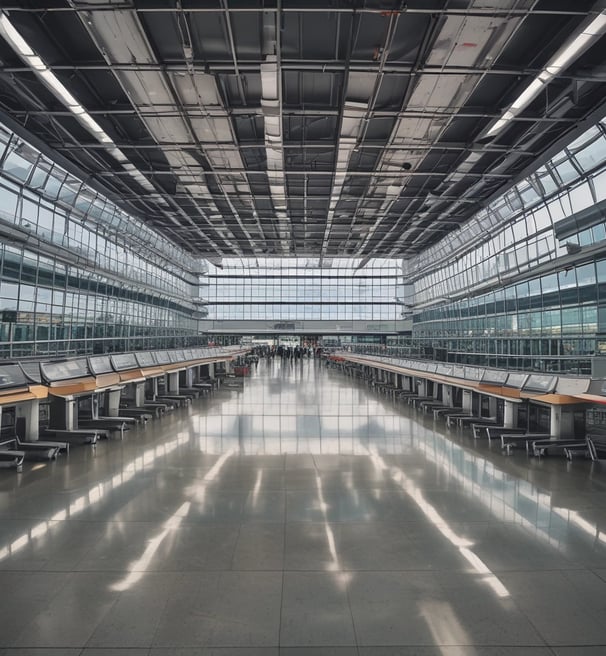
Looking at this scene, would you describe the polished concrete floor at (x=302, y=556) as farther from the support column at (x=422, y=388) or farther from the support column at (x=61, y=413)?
the support column at (x=422, y=388)

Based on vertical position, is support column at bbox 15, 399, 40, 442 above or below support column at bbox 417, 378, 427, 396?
above

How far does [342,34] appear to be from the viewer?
948 centimetres

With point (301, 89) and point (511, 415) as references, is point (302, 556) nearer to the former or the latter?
point (511, 415)

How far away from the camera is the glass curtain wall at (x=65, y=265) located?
1758 cm

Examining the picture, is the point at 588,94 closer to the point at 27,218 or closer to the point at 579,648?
the point at 579,648

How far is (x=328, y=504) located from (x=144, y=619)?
244cm

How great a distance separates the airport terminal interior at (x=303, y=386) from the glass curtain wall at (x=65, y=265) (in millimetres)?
183

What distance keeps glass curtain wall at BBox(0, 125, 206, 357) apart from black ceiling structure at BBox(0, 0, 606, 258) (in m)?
2.80

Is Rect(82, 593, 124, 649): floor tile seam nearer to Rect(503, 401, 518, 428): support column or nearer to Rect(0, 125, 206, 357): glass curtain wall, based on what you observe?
Rect(503, 401, 518, 428): support column

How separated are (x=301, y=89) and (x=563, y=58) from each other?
632 cm

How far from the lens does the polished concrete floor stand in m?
2.57

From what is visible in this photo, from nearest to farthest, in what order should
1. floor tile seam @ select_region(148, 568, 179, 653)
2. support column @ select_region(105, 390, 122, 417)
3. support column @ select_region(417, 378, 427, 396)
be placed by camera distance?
1. floor tile seam @ select_region(148, 568, 179, 653)
2. support column @ select_region(105, 390, 122, 417)
3. support column @ select_region(417, 378, 427, 396)

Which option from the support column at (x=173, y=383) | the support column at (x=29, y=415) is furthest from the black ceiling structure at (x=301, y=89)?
the support column at (x=173, y=383)

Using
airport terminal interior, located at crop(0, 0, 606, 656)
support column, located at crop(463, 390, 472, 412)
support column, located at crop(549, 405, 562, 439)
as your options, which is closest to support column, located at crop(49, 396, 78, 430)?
airport terminal interior, located at crop(0, 0, 606, 656)
